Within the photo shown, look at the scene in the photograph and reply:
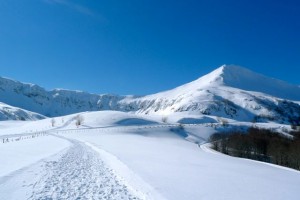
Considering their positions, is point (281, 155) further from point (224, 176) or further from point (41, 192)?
point (41, 192)

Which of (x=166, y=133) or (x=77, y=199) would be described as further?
(x=166, y=133)

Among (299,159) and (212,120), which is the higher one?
(212,120)

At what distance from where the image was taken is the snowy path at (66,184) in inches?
529

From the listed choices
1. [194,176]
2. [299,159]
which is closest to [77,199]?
[194,176]

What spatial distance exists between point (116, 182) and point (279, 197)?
7.78 m

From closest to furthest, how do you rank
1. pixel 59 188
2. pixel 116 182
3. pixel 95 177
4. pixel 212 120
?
1. pixel 59 188
2. pixel 116 182
3. pixel 95 177
4. pixel 212 120

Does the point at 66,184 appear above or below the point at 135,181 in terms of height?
above

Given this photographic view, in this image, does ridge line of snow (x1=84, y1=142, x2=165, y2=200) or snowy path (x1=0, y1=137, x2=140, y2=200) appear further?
ridge line of snow (x1=84, y1=142, x2=165, y2=200)

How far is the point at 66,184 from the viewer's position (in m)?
15.6

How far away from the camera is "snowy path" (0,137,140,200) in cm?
1344

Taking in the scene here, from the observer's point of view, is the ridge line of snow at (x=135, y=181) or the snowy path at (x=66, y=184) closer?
the snowy path at (x=66, y=184)

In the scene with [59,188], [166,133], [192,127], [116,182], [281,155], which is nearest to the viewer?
[59,188]

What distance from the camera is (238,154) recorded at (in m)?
78.2

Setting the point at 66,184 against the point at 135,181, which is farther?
the point at 135,181
